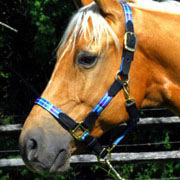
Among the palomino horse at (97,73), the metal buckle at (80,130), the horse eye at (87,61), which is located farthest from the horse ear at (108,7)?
the metal buckle at (80,130)

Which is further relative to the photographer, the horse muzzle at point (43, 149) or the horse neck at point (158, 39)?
the horse neck at point (158, 39)

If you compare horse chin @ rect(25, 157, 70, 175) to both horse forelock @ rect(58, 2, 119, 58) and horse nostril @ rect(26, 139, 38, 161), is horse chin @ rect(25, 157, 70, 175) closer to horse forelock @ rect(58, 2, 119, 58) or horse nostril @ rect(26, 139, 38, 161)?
horse nostril @ rect(26, 139, 38, 161)

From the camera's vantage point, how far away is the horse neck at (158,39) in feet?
6.45

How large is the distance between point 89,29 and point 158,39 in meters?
0.45

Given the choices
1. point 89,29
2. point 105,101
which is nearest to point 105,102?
point 105,101

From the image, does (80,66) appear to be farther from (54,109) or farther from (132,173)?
(132,173)

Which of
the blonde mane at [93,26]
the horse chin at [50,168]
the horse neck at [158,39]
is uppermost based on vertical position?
the blonde mane at [93,26]

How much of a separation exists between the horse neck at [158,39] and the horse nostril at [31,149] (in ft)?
2.90

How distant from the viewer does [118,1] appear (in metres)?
2.04

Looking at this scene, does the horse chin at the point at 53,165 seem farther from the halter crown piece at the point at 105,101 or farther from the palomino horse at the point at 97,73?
the halter crown piece at the point at 105,101

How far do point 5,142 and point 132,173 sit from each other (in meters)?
2.57

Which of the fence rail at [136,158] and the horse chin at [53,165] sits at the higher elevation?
the horse chin at [53,165]

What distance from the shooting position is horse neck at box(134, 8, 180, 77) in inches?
77.4

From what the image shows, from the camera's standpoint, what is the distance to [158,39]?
1977mm
